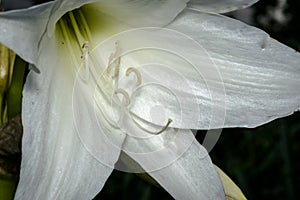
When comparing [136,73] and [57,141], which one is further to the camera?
[136,73]

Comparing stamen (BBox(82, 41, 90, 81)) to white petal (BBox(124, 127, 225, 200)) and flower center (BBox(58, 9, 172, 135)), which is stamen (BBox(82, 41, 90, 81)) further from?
white petal (BBox(124, 127, 225, 200))

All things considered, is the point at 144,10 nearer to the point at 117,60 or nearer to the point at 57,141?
the point at 117,60

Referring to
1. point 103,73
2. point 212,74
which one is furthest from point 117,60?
point 212,74

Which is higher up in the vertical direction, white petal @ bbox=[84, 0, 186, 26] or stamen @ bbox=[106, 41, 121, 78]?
white petal @ bbox=[84, 0, 186, 26]

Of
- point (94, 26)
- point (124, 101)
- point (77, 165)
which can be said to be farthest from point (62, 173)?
point (94, 26)

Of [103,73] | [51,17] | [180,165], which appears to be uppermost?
[51,17]

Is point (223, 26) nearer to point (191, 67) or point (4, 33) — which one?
point (191, 67)

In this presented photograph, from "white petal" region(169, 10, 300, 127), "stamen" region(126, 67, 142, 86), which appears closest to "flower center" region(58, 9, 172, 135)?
"stamen" region(126, 67, 142, 86)
